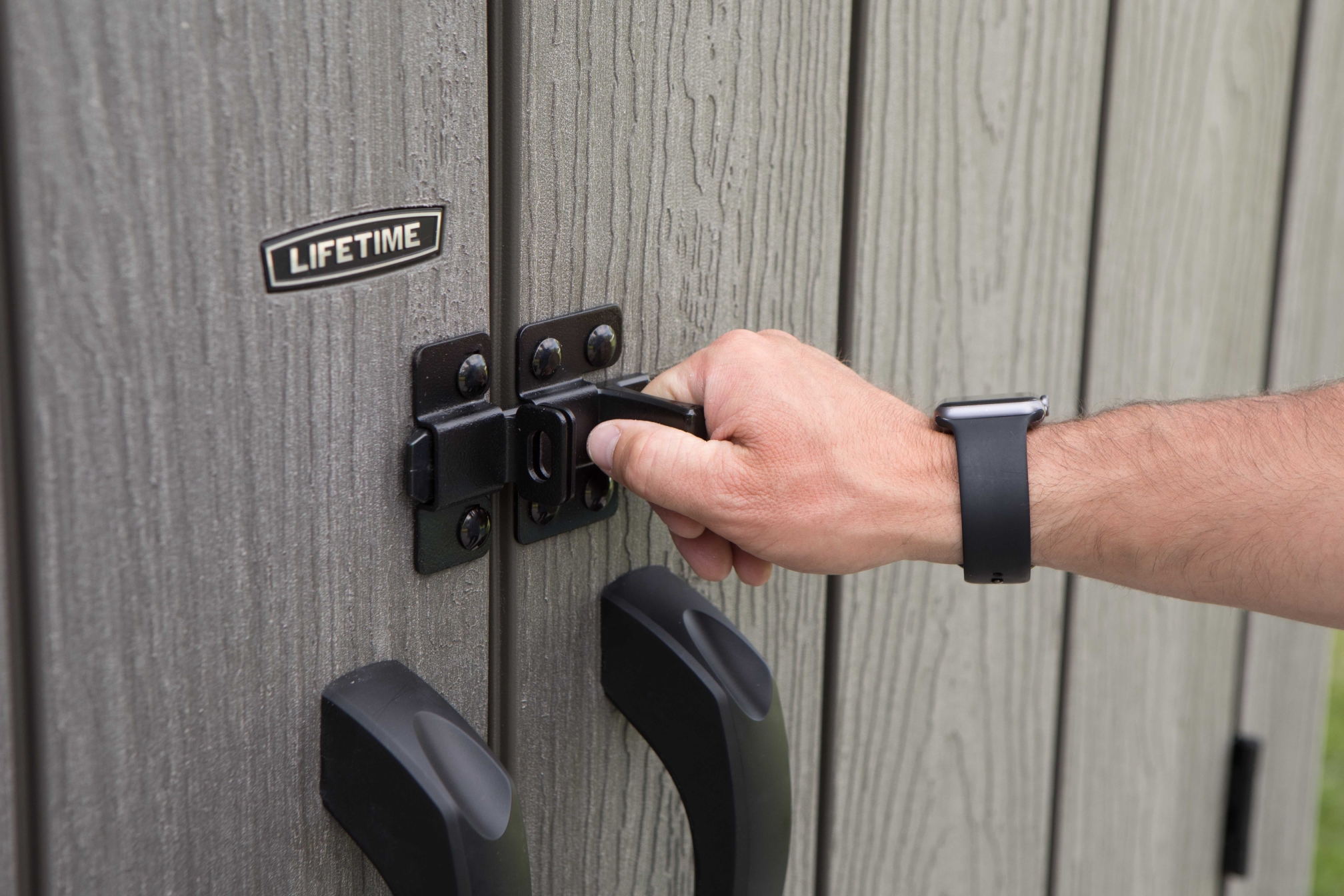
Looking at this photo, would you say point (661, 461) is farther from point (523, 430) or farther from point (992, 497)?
point (992, 497)

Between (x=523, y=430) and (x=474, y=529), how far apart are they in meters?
0.06

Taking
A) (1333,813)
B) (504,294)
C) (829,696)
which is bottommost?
(1333,813)

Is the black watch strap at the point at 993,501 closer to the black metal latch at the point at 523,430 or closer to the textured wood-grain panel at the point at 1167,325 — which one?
the black metal latch at the point at 523,430

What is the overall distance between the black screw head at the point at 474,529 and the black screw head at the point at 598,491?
7cm

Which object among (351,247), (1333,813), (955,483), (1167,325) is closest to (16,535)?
Result: (351,247)

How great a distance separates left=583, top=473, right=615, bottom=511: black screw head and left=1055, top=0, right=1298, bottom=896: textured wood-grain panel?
0.54 m

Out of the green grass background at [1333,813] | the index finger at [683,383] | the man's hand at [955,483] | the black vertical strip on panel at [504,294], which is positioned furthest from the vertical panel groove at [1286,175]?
the green grass background at [1333,813]

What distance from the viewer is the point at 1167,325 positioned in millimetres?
1145

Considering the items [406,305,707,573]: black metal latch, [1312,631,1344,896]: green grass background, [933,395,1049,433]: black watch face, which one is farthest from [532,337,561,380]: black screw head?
[1312,631,1344,896]: green grass background

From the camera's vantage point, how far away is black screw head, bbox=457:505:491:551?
0.61 meters

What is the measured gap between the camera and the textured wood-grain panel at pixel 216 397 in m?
0.44

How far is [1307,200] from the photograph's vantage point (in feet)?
4.34

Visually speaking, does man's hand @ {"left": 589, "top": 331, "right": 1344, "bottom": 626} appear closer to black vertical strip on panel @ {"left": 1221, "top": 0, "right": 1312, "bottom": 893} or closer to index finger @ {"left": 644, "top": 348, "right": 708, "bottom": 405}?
index finger @ {"left": 644, "top": 348, "right": 708, "bottom": 405}

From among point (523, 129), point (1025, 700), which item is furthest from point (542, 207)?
point (1025, 700)
